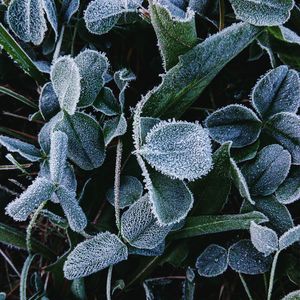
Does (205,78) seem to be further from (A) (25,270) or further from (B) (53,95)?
(A) (25,270)

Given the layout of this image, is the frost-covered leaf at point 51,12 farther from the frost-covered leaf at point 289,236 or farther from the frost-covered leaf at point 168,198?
the frost-covered leaf at point 289,236

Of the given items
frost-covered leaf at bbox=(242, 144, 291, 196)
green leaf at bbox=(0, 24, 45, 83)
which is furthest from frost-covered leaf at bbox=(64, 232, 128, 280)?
green leaf at bbox=(0, 24, 45, 83)

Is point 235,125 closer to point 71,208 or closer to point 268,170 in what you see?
point 268,170

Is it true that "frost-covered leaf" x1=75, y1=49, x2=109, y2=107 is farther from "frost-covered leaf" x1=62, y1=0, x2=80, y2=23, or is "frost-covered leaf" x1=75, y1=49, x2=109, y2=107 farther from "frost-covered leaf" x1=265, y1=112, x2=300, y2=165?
"frost-covered leaf" x1=265, y1=112, x2=300, y2=165

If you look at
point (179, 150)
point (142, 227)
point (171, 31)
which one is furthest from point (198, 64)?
point (142, 227)

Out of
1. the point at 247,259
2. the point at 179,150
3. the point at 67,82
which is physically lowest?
the point at 247,259

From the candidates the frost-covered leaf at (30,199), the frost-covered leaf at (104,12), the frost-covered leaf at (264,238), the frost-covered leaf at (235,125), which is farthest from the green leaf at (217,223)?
the frost-covered leaf at (104,12)
